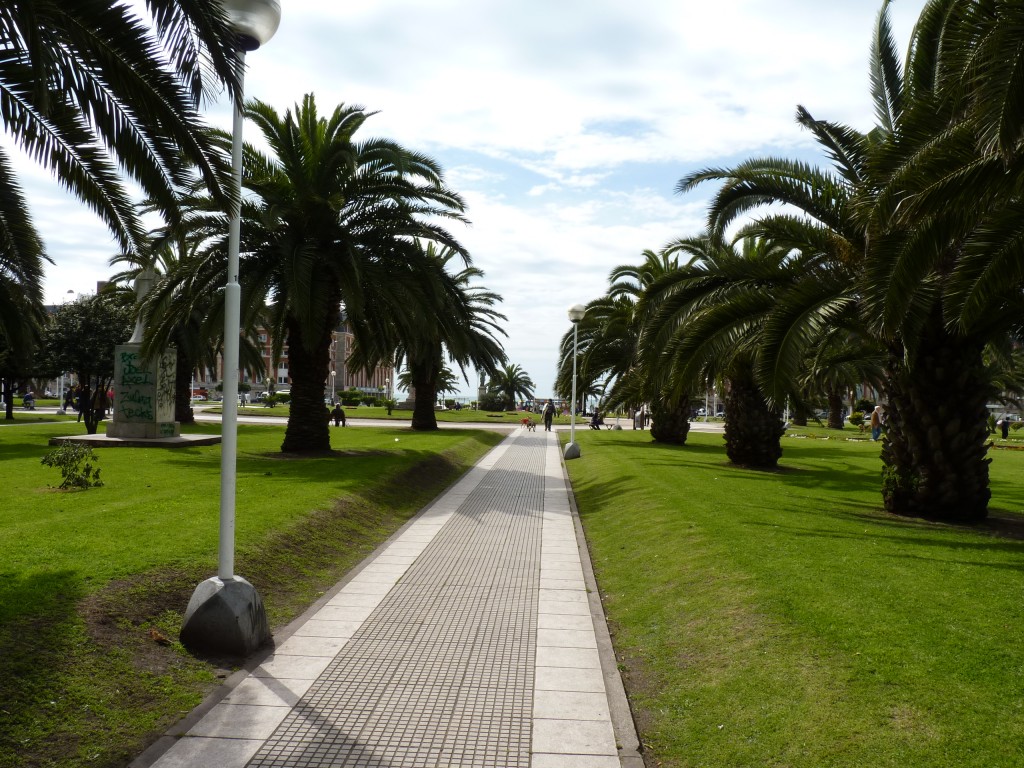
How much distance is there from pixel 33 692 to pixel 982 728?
5363mm

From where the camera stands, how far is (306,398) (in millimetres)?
19984

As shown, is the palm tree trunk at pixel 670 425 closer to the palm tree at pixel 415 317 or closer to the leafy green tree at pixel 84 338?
the palm tree at pixel 415 317

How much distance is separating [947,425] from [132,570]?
1087 cm

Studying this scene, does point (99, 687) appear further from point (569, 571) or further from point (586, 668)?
point (569, 571)

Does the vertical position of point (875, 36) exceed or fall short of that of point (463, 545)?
it exceeds it

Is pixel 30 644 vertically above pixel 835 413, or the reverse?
pixel 835 413

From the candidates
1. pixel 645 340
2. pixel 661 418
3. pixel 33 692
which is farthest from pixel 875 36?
pixel 661 418

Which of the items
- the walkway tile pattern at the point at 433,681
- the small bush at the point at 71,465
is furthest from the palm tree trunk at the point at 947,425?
the small bush at the point at 71,465

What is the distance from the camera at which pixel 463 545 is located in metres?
10.9

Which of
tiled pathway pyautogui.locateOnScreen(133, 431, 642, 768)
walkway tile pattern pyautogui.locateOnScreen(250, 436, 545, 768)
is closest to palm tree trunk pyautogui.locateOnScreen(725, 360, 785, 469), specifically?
tiled pathway pyautogui.locateOnScreen(133, 431, 642, 768)

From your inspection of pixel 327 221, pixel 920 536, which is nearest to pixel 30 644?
pixel 920 536

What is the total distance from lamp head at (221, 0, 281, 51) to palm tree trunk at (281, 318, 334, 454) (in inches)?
531

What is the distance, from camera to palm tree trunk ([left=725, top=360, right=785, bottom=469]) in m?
20.8

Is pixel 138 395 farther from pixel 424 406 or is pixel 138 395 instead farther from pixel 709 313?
pixel 709 313
